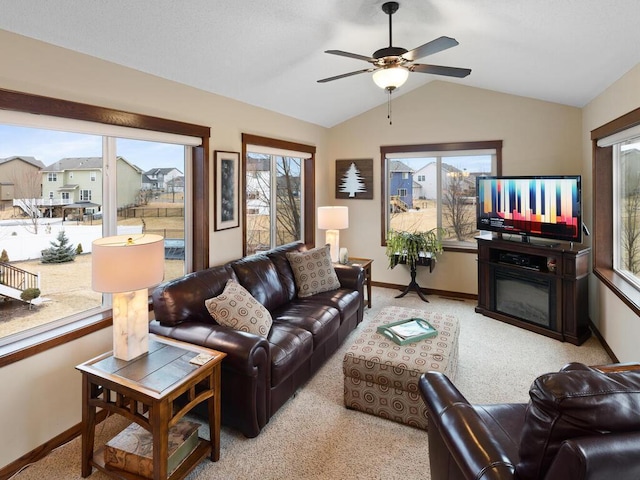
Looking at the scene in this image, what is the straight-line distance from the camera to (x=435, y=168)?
17.5 ft

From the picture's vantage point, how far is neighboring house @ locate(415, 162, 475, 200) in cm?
518

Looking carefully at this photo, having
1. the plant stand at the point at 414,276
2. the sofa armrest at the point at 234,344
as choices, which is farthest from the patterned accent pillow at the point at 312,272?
the plant stand at the point at 414,276

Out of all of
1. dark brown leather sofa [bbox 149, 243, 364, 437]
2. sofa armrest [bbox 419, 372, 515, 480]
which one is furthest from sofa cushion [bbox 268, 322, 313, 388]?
sofa armrest [bbox 419, 372, 515, 480]

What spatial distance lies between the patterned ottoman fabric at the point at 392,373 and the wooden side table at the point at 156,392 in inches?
37.5

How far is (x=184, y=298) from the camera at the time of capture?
2717 millimetres

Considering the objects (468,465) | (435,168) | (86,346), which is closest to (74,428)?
(86,346)

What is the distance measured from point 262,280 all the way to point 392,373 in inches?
58.5

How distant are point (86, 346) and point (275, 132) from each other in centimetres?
301

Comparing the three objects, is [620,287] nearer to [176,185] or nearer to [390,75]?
[390,75]

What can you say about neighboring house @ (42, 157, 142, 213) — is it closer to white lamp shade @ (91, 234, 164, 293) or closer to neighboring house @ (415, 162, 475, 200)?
white lamp shade @ (91, 234, 164, 293)

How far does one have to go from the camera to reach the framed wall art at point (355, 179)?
567 cm

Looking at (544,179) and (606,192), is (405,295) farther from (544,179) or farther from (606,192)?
A: (606,192)

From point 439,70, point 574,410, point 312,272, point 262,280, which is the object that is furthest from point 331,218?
point 574,410

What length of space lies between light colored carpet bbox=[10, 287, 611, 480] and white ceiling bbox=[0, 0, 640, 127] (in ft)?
8.03
